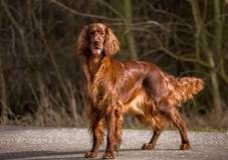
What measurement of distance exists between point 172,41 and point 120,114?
11.2m

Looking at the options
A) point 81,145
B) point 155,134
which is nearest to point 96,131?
point 155,134

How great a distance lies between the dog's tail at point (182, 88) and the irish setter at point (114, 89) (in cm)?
9

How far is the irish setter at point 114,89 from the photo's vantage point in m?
9.79

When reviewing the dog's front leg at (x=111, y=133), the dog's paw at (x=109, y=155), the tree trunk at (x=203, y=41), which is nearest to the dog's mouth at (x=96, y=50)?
the dog's front leg at (x=111, y=133)

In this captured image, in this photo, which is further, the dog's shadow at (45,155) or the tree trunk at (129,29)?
the tree trunk at (129,29)

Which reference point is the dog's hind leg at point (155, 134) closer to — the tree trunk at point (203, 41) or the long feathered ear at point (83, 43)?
the long feathered ear at point (83, 43)

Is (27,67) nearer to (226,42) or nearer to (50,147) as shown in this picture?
(226,42)

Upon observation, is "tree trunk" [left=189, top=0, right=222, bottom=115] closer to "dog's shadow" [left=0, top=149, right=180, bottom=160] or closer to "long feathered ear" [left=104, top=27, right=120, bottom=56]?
"dog's shadow" [left=0, top=149, right=180, bottom=160]

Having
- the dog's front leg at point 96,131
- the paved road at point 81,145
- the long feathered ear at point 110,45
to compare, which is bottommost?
the paved road at point 81,145

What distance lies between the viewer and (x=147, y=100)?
1050cm

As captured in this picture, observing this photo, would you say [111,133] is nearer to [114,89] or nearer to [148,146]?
[114,89]

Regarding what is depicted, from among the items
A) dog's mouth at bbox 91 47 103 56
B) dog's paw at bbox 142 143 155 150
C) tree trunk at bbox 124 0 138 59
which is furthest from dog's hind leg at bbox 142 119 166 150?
tree trunk at bbox 124 0 138 59

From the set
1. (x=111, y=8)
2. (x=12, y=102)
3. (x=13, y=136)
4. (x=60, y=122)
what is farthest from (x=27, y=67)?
(x=13, y=136)

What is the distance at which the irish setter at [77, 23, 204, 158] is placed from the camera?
9789mm
